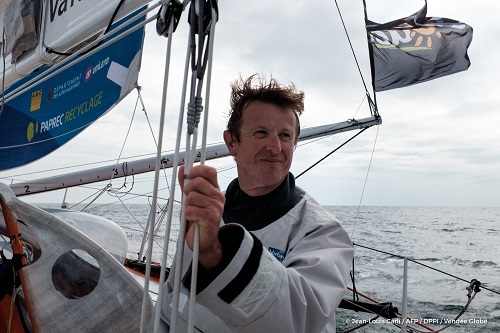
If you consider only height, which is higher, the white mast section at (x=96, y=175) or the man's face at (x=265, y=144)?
the man's face at (x=265, y=144)

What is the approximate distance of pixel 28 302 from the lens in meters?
1.89

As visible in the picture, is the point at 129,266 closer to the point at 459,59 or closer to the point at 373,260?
the point at 459,59

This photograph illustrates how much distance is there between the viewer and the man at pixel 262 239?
3.19 feet

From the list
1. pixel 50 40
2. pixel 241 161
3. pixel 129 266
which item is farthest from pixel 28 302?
pixel 129 266

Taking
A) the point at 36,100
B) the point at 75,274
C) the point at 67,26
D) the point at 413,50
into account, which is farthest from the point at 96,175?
the point at 413,50

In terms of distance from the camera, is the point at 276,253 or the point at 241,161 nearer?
the point at 276,253

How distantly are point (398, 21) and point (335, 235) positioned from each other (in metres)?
7.19

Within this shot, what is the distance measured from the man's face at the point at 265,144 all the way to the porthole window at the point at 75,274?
34.1 inches

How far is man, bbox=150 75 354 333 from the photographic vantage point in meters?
0.97

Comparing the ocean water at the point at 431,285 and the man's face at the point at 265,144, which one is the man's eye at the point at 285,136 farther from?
the ocean water at the point at 431,285

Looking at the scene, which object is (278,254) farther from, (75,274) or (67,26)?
(67,26)

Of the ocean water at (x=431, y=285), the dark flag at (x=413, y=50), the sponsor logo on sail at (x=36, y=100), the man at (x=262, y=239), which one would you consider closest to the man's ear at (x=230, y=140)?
the man at (x=262, y=239)

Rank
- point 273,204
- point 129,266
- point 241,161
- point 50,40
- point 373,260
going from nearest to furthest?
point 273,204 < point 241,161 < point 50,40 < point 129,266 < point 373,260

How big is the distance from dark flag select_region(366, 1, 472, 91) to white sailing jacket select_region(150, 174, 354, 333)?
6.72m
